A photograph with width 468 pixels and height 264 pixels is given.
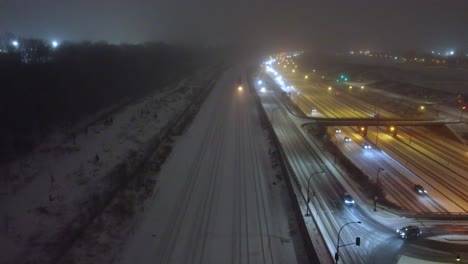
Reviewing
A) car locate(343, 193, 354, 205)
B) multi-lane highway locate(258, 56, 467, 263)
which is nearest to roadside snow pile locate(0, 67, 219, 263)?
multi-lane highway locate(258, 56, 467, 263)

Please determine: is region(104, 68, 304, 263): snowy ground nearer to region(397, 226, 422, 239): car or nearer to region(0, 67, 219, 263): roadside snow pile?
region(0, 67, 219, 263): roadside snow pile

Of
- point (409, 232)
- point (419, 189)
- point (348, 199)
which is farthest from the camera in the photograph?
point (419, 189)

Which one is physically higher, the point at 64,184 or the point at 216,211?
the point at 64,184

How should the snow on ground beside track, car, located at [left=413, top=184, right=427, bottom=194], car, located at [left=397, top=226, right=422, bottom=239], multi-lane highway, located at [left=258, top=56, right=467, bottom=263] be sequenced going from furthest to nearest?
1. car, located at [left=413, top=184, right=427, bottom=194]
2. car, located at [left=397, top=226, right=422, bottom=239]
3. multi-lane highway, located at [left=258, top=56, right=467, bottom=263]
4. the snow on ground beside track

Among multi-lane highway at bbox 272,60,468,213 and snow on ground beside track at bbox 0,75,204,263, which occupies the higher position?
snow on ground beside track at bbox 0,75,204,263

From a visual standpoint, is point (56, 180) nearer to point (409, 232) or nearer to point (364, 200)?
point (364, 200)

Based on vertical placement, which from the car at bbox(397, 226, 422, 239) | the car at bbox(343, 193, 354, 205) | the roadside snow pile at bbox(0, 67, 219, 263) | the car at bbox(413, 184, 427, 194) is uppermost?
the roadside snow pile at bbox(0, 67, 219, 263)

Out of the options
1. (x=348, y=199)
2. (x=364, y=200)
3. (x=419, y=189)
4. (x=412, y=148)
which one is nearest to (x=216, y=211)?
(x=348, y=199)

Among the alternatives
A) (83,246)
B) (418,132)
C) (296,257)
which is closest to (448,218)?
(296,257)

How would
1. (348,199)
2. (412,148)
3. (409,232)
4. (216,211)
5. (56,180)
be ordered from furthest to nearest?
(412,148) < (56,180) < (348,199) < (216,211) < (409,232)

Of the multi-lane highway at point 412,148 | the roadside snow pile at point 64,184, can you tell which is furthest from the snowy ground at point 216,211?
the multi-lane highway at point 412,148
